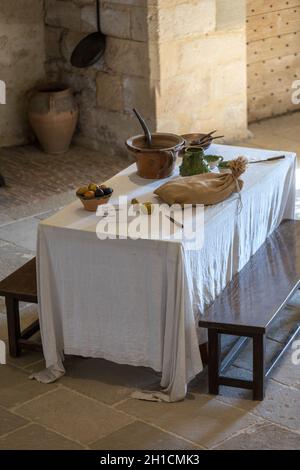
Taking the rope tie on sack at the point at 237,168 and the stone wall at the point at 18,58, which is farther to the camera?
the stone wall at the point at 18,58

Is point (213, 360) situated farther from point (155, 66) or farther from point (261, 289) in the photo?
point (155, 66)

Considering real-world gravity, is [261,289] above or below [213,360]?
above

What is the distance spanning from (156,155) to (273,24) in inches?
171

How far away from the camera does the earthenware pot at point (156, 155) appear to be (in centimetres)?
495

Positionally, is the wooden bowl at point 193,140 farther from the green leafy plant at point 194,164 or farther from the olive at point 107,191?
the olive at point 107,191

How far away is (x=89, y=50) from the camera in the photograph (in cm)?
787

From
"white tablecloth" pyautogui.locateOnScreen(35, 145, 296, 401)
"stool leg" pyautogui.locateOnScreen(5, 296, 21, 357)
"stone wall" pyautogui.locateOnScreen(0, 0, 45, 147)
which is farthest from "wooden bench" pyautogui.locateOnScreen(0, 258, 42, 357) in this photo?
"stone wall" pyautogui.locateOnScreen(0, 0, 45, 147)

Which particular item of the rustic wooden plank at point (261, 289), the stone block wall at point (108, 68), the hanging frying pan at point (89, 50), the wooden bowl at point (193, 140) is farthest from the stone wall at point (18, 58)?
the rustic wooden plank at point (261, 289)

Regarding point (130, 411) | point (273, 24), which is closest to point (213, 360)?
point (130, 411)

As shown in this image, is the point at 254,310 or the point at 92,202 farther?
the point at 92,202

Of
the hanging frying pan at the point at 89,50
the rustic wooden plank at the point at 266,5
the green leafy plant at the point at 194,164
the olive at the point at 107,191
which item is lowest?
the olive at the point at 107,191

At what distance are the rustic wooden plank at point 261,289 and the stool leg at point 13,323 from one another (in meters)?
0.99

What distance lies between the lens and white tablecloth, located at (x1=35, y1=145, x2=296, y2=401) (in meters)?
4.27

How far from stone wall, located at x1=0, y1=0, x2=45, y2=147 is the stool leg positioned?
3.71 meters
